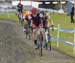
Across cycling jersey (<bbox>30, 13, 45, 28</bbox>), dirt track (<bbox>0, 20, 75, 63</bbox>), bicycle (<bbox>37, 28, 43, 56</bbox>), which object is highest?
cycling jersey (<bbox>30, 13, 45, 28</bbox>)

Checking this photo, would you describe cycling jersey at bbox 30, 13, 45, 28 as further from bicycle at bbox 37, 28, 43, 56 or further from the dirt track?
the dirt track

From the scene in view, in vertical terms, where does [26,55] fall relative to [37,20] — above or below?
below

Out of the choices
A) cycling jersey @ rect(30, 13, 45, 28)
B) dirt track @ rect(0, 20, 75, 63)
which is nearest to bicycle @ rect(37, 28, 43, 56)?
dirt track @ rect(0, 20, 75, 63)

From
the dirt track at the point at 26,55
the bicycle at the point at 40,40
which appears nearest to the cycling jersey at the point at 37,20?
the bicycle at the point at 40,40

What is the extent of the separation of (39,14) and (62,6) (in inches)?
1918

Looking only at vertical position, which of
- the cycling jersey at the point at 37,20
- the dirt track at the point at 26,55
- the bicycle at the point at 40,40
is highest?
the cycling jersey at the point at 37,20

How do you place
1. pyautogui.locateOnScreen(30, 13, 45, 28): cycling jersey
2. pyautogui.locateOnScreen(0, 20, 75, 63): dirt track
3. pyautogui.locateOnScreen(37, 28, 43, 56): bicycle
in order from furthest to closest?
1. pyautogui.locateOnScreen(30, 13, 45, 28): cycling jersey
2. pyautogui.locateOnScreen(37, 28, 43, 56): bicycle
3. pyautogui.locateOnScreen(0, 20, 75, 63): dirt track

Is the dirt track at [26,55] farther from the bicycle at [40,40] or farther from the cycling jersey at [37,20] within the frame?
the cycling jersey at [37,20]

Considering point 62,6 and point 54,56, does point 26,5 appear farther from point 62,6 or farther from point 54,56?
point 54,56

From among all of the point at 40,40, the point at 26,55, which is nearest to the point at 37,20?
the point at 40,40

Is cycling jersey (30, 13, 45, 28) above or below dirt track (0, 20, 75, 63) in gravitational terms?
above

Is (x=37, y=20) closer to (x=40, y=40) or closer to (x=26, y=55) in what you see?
(x=40, y=40)

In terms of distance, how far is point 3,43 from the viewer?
68.0 feet

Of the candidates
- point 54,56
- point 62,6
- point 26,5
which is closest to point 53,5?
point 62,6
